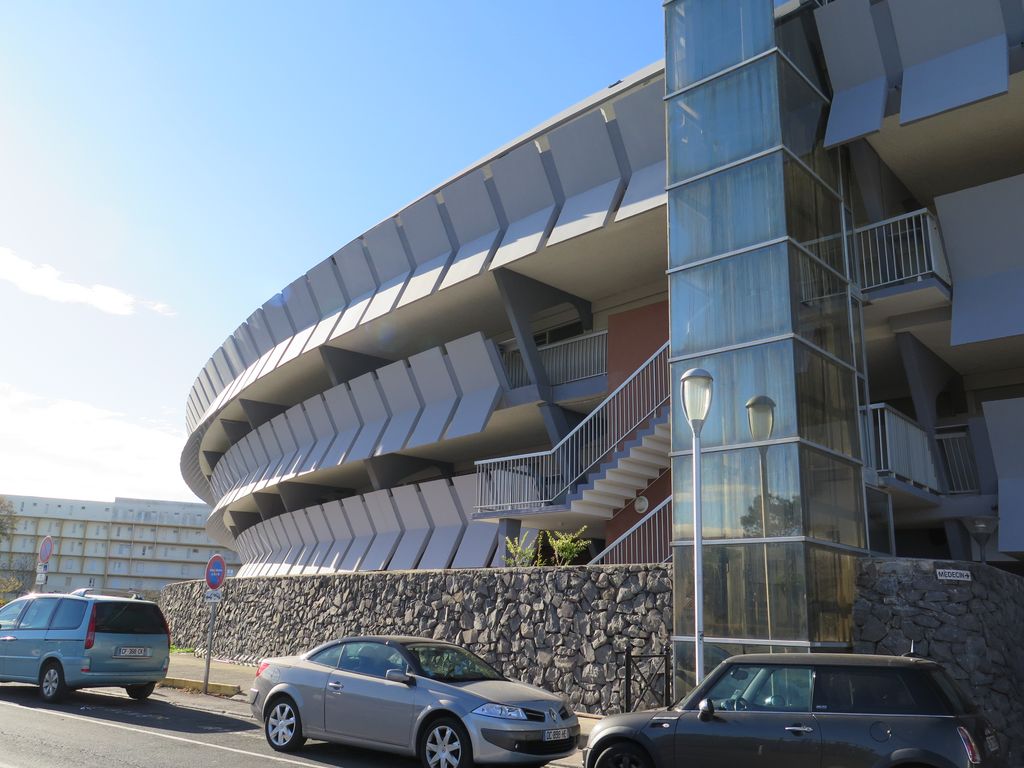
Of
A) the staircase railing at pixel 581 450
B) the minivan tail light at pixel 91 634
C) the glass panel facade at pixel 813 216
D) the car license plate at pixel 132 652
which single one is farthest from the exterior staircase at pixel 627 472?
the minivan tail light at pixel 91 634

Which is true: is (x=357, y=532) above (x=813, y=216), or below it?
below

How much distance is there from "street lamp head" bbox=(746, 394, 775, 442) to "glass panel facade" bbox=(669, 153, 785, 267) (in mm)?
2467

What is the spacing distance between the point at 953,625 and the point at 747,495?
117 inches

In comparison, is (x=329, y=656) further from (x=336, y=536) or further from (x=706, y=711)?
(x=336, y=536)

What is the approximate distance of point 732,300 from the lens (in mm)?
13250

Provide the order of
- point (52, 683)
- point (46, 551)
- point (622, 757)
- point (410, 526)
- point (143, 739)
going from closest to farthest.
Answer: point (622, 757) < point (143, 739) < point (52, 683) < point (46, 551) < point (410, 526)

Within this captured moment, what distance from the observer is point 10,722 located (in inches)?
453

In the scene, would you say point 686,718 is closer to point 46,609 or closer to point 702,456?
point 702,456

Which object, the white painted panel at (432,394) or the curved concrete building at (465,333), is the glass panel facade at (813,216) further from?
the white painted panel at (432,394)

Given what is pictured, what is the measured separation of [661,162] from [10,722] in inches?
562

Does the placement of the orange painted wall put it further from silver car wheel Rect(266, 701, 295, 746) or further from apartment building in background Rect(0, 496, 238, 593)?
apartment building in background Rect(0, 496, 238, 593)

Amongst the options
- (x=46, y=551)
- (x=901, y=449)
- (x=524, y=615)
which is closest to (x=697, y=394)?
(x=524, y=615)

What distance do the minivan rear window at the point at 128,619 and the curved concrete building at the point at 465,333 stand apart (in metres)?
7.43

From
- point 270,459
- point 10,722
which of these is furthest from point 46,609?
point 270,459
